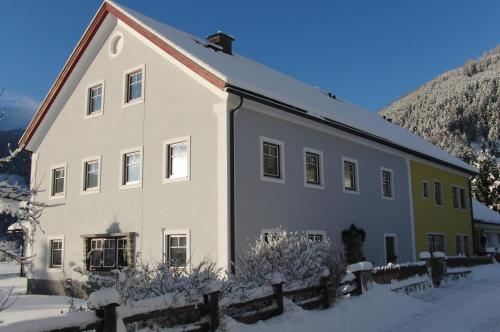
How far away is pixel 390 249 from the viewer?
2117cm

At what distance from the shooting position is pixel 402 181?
74.1 feet

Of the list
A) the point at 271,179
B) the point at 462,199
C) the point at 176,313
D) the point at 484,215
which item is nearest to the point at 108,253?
the point at 271,179

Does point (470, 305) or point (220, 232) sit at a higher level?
point (220, 232)

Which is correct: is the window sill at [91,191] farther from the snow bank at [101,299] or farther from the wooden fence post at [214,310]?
the snow bank at [101,299]

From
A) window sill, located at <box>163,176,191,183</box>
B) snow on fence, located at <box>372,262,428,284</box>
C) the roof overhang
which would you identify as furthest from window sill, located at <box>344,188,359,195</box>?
window sill, located at <box>163,176,191,183</box>

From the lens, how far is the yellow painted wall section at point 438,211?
23.5 m

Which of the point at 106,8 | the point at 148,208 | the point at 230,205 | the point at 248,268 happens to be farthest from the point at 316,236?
the point at 106,8

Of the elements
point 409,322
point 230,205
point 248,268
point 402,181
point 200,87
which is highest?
point 200,87

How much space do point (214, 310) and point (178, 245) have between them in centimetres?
720

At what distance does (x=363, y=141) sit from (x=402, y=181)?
3935 mm

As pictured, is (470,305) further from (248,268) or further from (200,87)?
(200,87)

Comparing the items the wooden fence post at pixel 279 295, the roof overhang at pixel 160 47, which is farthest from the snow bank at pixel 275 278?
the roof overhang at pixel 160 47

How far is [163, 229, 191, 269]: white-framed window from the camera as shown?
1443 cm

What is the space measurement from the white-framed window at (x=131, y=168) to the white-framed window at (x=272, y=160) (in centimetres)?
Answer: 400
